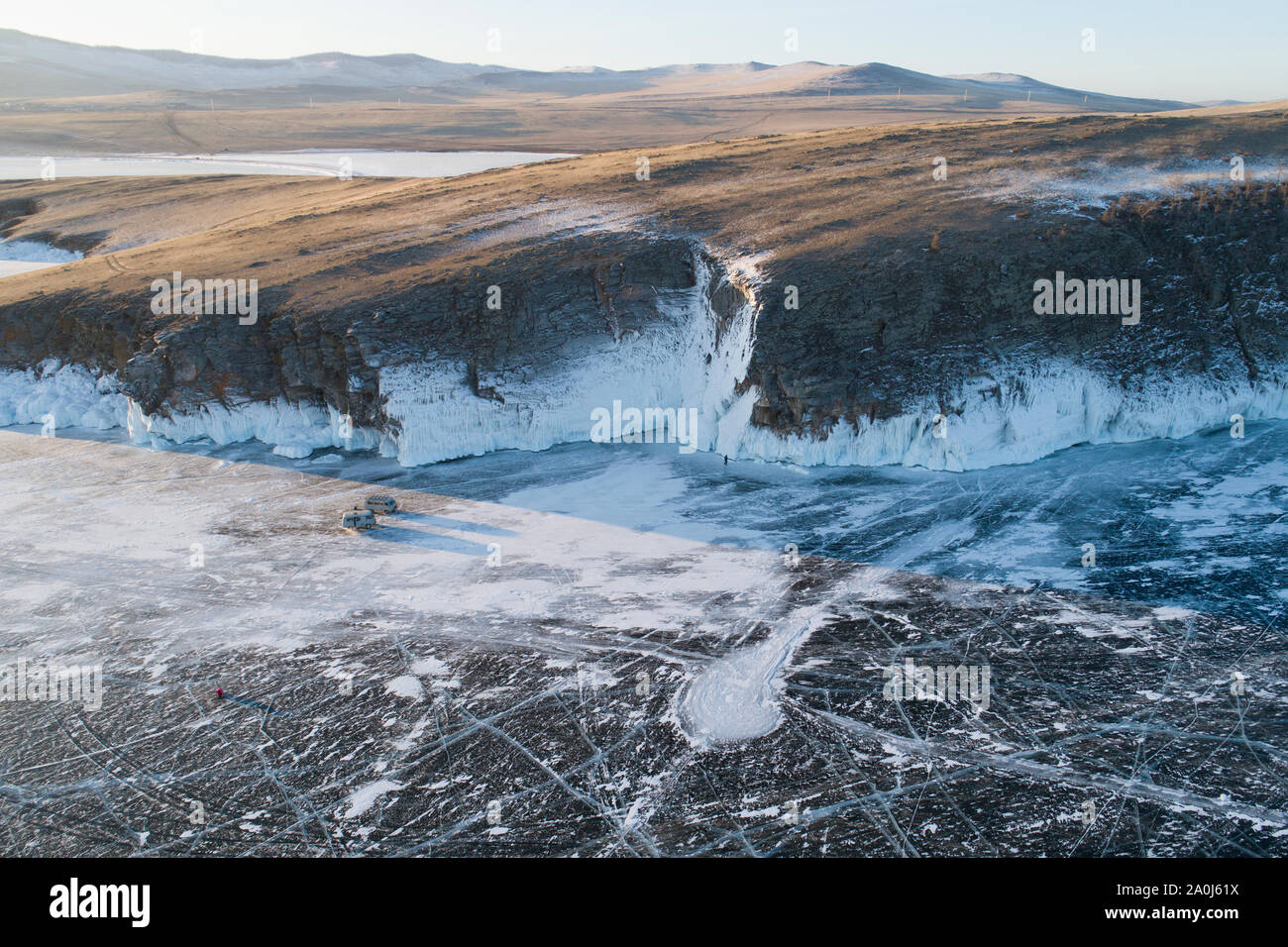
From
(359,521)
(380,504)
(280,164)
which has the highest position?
(280,164)

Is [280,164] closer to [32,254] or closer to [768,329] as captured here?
[32,254]

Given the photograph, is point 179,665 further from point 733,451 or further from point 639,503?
point 733,451

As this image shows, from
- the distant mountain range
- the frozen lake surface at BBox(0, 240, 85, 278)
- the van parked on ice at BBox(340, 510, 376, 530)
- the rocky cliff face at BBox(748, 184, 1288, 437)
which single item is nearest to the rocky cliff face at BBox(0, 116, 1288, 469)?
the rocky cliff face at BBox(748, 184, 1288, 437)

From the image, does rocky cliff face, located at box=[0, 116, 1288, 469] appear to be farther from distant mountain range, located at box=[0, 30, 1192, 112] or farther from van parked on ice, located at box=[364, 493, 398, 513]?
distant mountain range, located at box=[0, 30, 1192, 112]

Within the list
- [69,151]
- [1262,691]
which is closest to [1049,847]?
[1262,691]

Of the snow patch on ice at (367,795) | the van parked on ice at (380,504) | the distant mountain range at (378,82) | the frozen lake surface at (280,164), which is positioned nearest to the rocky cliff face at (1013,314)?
the van parked on ice at (380,504)

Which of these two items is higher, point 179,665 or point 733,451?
point 733,451

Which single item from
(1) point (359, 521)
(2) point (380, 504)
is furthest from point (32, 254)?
(1) point (359, 521)
